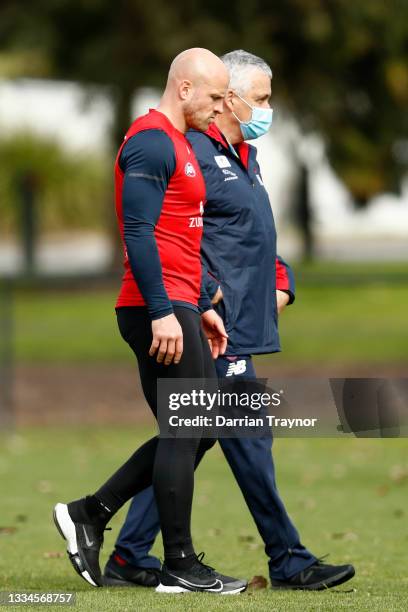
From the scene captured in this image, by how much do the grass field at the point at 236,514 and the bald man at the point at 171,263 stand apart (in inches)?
12.9

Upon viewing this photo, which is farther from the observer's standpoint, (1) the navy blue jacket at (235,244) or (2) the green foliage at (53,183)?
(2) the green foliage at (53,183)

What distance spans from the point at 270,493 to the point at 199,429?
1.77 ft

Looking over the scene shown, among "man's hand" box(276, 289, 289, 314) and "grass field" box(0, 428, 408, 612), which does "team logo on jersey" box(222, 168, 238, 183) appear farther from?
"grass field" box(0, 428, 408, 612)

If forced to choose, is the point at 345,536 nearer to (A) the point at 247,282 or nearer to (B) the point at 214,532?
(B) the point at 214,532

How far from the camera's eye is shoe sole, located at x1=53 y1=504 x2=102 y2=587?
5812 millimetres

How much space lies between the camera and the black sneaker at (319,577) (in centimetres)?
589

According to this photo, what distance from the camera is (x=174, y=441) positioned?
5.61m

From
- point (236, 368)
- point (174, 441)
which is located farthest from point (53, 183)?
point (174, 441)

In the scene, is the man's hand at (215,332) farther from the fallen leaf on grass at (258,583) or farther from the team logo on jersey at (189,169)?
the fallen leaf on grass at (258,583)

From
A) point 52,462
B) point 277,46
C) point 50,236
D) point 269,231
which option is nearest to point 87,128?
point 50,236

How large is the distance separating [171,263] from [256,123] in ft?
2.94

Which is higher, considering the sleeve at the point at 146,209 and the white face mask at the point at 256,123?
the white face mask at the point at 256,123

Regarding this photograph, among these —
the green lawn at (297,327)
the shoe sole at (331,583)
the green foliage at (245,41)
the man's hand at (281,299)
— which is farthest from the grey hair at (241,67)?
the green foliage at (245,41)

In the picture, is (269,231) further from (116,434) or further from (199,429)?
(116,434)
